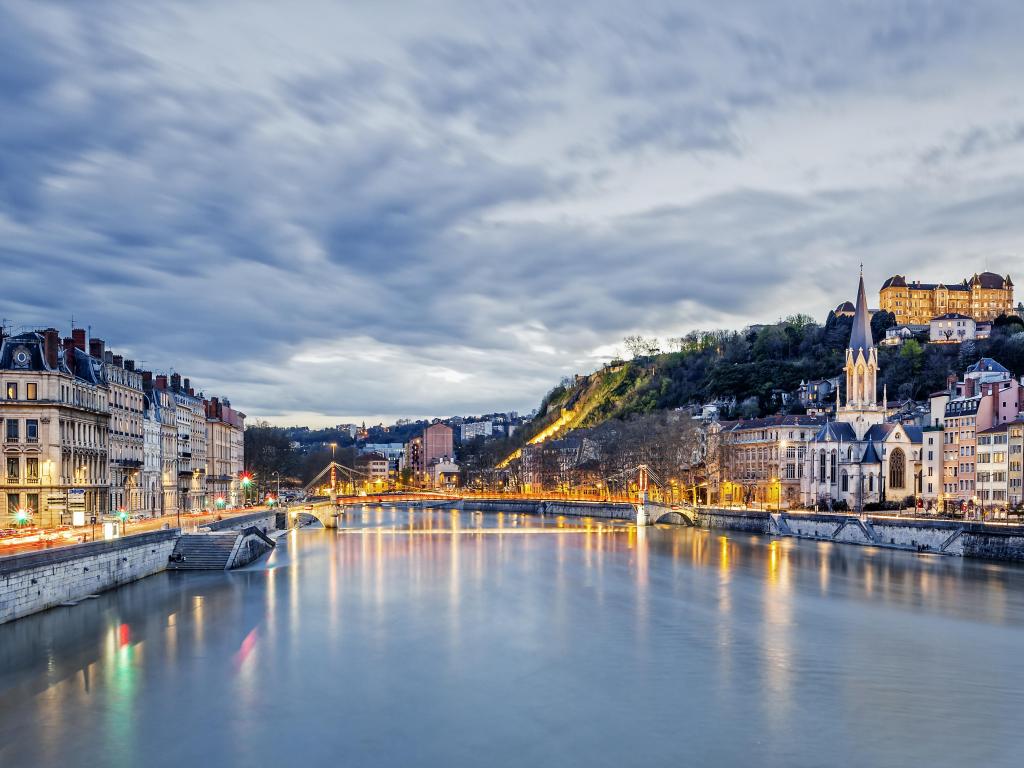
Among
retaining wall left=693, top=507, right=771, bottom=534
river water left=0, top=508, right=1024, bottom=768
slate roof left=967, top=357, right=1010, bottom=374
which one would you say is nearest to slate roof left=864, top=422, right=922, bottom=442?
slate roof left=967, top=357, right=1010, bottom=374

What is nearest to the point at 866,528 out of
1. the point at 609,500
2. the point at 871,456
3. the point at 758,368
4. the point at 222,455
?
the point at 871,456

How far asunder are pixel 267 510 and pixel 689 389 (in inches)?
3017

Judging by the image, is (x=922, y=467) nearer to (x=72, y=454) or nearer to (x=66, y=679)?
(x=72, y=454)

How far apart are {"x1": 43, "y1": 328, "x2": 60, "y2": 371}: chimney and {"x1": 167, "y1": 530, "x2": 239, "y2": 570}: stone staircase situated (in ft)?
27.8

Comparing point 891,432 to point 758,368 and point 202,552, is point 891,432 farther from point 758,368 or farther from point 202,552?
point 202,552

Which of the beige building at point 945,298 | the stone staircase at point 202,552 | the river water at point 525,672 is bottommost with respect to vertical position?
the river water at point 525,672

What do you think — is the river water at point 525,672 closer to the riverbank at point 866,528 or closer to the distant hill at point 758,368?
the riverbank at point 866,528

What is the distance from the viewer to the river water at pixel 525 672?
58.6 feet

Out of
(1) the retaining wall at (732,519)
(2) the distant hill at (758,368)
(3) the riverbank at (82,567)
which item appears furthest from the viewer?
(2) the distant hill at (758,368)

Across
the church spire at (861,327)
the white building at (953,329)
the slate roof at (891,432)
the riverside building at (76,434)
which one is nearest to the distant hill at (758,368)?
the white building at (953,329)

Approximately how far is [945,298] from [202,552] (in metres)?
102

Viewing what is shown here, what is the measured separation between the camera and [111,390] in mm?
47812

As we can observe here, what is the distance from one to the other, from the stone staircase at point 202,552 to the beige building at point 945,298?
96.9 m

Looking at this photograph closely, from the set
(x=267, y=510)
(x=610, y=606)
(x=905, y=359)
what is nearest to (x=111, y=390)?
(x=267, y=510)
